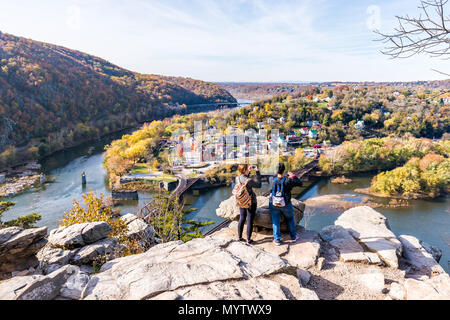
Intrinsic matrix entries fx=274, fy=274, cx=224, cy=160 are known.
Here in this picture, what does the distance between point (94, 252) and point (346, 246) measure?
16.2ft

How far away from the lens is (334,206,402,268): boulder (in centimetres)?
464

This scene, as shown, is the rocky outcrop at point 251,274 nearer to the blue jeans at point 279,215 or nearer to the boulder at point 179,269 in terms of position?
the boulder at point 179,269

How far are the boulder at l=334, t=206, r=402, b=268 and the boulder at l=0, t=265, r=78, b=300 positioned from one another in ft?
15.3

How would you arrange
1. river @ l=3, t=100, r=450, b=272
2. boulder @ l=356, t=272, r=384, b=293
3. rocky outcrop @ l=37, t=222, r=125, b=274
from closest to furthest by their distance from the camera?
1. boulder @ l=356, t=272, r=384, b=293
2. rocky outcrop @ l=37, t=222, r=125, b=274
3. river @ l=3, t=100, r=450, b=272

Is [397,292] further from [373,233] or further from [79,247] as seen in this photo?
[79,247]

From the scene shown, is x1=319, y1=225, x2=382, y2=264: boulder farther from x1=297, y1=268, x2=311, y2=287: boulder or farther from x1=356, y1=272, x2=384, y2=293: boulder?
x1=297, y1=268, x2=311, y2=287: boulder

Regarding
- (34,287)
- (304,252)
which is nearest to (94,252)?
(34,287)

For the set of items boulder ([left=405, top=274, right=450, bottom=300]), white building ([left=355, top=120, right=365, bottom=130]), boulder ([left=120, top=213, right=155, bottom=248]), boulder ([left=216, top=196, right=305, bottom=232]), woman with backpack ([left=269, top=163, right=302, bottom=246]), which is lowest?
boulder ([left=120, top=213, right=155, bottom=248])

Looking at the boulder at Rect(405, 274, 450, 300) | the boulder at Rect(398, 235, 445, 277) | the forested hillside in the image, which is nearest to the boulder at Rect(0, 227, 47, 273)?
the boulder at Rect(405, 274, 450, 300)
